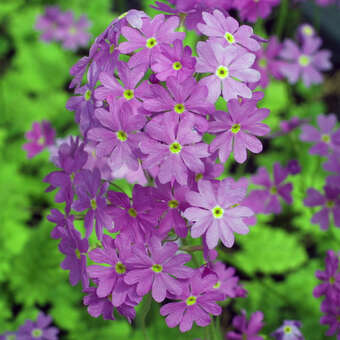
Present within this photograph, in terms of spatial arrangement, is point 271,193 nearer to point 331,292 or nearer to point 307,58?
point 331,292

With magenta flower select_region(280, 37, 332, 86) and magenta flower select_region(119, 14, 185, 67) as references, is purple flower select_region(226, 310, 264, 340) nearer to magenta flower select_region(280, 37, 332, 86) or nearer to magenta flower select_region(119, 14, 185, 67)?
magenta flower select_region(119, 14, 185, 67)

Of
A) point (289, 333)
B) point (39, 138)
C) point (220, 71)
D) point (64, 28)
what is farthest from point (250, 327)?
point (64, 28)

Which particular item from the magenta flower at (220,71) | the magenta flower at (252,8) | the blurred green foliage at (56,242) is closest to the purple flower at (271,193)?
the blurred green foliage at (56,242)

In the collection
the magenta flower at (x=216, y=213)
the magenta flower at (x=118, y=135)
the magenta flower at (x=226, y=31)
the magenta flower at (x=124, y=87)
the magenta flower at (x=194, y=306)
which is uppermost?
the magenta flower at (x=226, y=31)

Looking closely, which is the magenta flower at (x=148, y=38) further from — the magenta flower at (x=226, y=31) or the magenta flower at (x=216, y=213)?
the magenta flower at (x=216, y=213)

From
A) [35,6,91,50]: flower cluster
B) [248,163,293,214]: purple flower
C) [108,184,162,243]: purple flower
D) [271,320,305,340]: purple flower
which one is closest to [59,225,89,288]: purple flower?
[108,184,162,243]: purple flower
